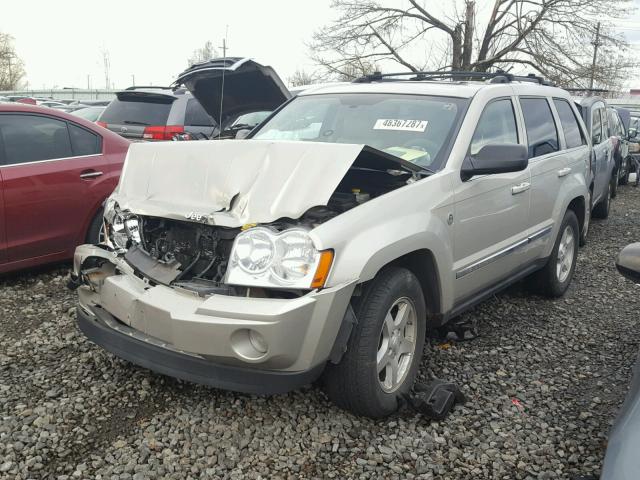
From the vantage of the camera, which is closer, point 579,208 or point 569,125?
point 569,125

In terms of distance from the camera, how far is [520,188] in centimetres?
418

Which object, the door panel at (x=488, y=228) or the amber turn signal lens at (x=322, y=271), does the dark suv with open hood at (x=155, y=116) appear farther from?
the amber turn signal lens at (x=322, y=271)

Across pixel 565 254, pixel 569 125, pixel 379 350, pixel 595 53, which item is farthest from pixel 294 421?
pixel 595 53

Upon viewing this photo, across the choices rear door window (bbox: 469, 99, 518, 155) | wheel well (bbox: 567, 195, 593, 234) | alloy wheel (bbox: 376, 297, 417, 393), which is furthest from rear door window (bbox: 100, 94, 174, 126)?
alloy wheel (bbox: 376, 297, 417, 393)

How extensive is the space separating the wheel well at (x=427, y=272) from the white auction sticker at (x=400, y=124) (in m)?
0.93

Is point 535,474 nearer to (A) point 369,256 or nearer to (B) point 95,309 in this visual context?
(A) point 369,256

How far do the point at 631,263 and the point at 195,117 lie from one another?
23.2 feet

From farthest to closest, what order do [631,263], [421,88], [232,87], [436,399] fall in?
[232,87]
[421,88]
[436,399]
[631,263]

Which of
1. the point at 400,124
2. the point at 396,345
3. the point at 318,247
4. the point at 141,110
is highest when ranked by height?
the point at 400,124

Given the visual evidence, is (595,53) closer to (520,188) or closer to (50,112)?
(520,188)

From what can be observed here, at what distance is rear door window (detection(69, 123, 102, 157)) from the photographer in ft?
17.3

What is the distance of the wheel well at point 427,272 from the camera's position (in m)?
3.24

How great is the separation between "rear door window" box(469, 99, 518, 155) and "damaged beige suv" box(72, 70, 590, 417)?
0.05 feet

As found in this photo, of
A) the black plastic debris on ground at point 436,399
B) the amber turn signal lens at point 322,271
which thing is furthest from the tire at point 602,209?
the amber turn signal lens at point 322,271
